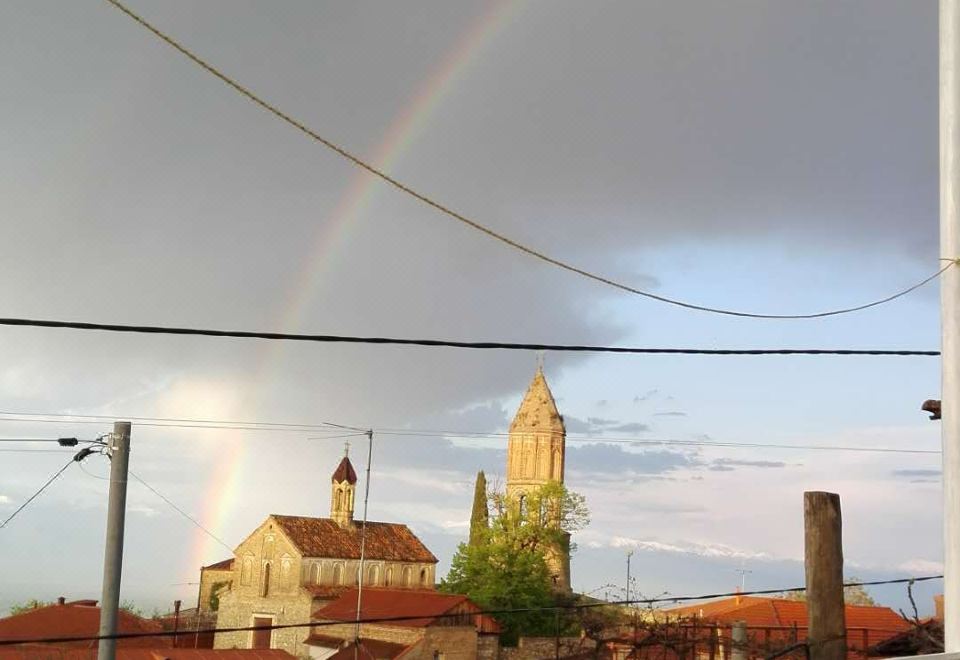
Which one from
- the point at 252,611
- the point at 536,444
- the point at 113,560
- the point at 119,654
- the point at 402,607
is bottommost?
the point at 252,611

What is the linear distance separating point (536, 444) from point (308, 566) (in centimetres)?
3769

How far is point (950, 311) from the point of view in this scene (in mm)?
7398

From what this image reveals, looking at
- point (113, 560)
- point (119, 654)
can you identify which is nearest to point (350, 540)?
point (119, 654)

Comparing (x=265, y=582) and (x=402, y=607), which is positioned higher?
(x=265, y=582)

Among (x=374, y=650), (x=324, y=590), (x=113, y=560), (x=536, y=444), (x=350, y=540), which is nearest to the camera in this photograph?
(x=113, y=560)

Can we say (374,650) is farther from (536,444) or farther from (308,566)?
(536,444)

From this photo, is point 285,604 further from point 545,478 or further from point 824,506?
point 824,506

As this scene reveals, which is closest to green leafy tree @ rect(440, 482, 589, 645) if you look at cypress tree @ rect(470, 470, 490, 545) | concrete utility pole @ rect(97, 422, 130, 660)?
cypress tree @ rect(470, 470, 490, 545)

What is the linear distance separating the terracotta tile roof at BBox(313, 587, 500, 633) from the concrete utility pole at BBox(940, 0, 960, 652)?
4541 centimetres

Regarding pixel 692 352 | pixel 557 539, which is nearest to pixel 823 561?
pixel 692 352

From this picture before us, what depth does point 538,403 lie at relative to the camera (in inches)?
4299

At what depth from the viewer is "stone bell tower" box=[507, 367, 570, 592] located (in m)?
107

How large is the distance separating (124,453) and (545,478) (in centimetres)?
9102

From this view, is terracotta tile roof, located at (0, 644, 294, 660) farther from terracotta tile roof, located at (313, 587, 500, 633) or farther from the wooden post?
the wooden post
